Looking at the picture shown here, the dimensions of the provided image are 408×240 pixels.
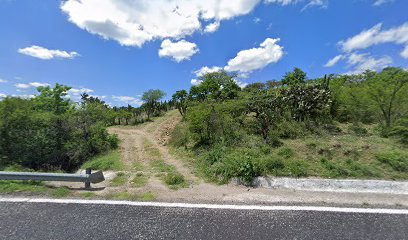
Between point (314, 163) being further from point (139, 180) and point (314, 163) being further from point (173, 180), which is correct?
point (139, 180)

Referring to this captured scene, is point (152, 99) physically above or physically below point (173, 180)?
above

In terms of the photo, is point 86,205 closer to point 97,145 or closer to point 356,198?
point 356,198

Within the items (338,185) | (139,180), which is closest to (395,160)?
(338,185)

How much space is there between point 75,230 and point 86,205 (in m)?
0.93

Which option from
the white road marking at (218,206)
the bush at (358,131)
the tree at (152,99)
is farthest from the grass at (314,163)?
the tree at (152,99)

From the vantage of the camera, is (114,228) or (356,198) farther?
(356,198)

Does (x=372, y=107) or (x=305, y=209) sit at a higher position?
(x=372, y=107)

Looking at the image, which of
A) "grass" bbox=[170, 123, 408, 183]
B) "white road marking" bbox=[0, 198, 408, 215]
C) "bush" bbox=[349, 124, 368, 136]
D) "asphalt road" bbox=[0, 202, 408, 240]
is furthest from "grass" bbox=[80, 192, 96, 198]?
"bush" bbox=[349, 124, 368, 136]

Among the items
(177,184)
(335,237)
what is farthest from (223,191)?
(335,237)

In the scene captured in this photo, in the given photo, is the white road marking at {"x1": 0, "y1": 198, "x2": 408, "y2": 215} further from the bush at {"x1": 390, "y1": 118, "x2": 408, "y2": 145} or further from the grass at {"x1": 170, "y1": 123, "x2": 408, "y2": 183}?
the bush at {"x1": 390, "y1": 118, "x2": 408, "y2": 145}

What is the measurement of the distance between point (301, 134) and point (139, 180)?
7319 mm

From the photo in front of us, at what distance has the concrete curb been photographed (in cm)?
481

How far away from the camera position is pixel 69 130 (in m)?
11.4

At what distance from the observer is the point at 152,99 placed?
38656 millimetres
